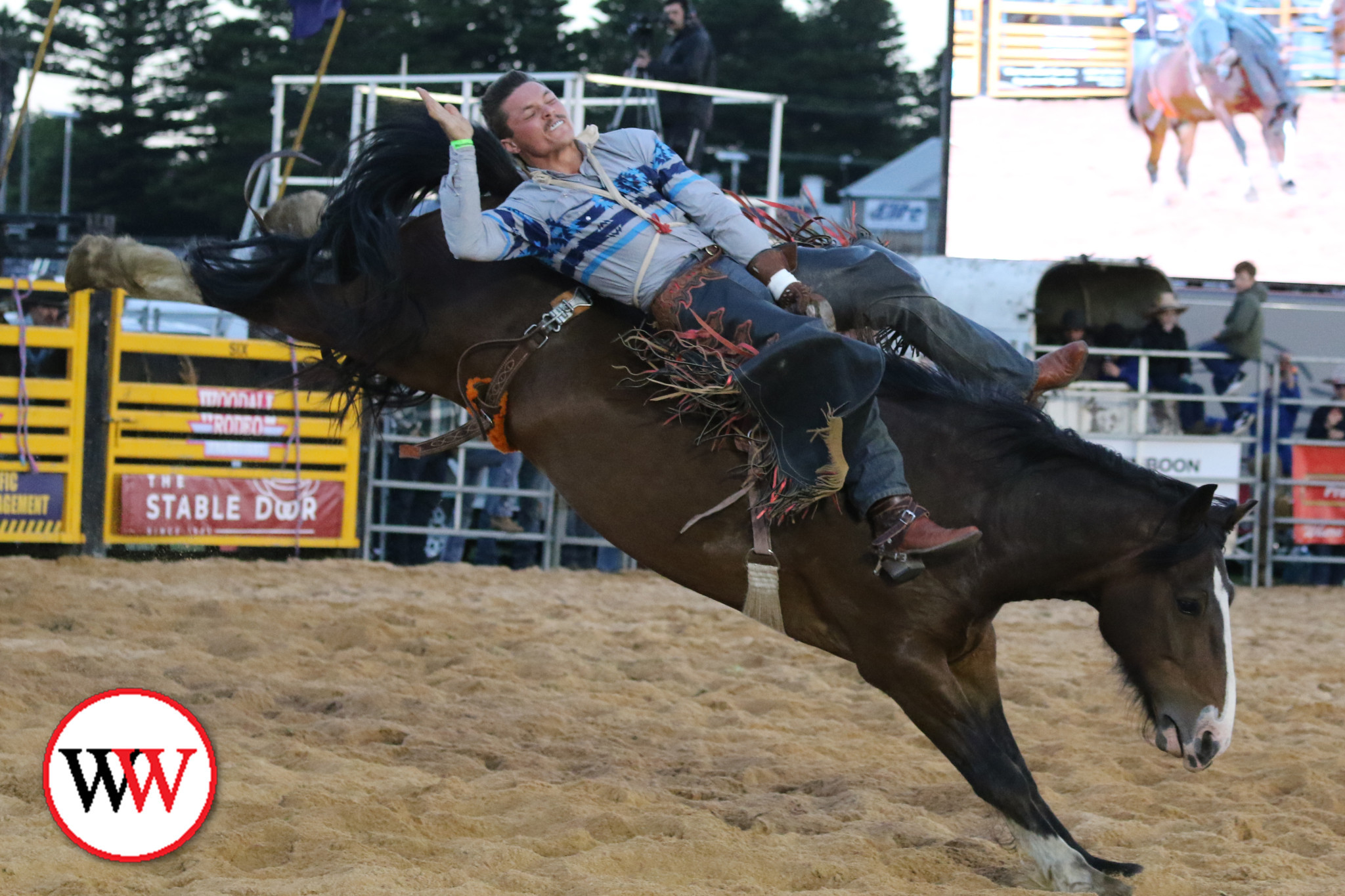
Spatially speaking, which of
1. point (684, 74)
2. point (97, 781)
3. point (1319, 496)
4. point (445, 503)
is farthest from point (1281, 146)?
point (97, 781)

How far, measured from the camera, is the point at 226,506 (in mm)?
8953

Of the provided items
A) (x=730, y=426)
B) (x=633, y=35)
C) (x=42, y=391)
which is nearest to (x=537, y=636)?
(x=730, y=426)

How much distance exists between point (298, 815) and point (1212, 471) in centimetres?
855

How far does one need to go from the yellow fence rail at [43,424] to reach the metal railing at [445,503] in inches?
73.7

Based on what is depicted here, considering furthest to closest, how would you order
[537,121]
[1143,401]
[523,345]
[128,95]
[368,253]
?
1. [128,95]
2. [1143,401]
3. [368,253]
4. [523,345]
5. [537,121]

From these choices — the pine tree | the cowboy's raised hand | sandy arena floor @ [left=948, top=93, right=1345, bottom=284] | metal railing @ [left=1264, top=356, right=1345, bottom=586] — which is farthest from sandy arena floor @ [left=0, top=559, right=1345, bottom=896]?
the pine tree

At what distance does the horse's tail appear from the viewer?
416 cm

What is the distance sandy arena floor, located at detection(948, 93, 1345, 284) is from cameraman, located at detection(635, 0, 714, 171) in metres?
3.33

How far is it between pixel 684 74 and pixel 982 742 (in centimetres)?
729

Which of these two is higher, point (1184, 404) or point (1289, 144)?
point (1289, 144)

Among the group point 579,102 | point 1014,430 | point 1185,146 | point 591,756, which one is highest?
point 1185,146

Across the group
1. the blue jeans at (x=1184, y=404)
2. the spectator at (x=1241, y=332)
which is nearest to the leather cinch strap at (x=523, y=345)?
the blue jeans at (x=1184, y=404)

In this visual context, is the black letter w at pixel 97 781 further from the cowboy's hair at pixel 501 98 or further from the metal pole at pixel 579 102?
the metal pole at pixel 579 102

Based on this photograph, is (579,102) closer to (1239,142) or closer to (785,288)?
(785,288)
